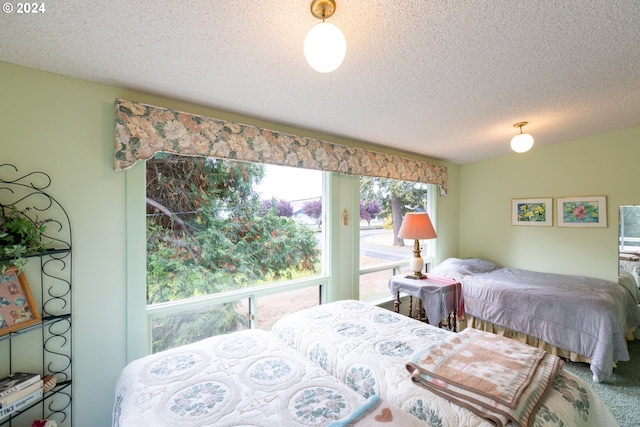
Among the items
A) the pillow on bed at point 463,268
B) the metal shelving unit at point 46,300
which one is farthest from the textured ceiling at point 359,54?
the pillow on bed at point 463,268

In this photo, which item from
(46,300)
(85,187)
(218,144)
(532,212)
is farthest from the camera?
(532,212)

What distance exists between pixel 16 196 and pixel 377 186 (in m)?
3.01

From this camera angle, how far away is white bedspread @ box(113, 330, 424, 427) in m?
1.02

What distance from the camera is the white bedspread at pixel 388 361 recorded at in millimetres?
1092

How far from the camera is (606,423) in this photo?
50.3 inches

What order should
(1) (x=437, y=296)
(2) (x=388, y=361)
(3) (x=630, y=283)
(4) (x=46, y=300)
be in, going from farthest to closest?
1. (3) (x=630, y=283)
2. (1) (x=437, y=296)
3. (4) (x=46, y=300)
4. (2) (x=388, y=361)

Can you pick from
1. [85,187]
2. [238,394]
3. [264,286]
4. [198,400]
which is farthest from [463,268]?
[85,187]

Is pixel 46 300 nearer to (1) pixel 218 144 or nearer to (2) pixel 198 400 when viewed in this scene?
(2) pixel 198 400

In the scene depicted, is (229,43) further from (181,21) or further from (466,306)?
(466,306)

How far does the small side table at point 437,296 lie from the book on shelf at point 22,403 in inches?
105

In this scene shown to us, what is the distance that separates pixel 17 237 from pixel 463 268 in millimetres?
3972

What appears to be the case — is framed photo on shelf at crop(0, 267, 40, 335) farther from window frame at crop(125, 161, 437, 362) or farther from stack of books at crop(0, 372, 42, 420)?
window frame at crop(125, 161, 437, 362)

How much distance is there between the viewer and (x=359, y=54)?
60.2 inches

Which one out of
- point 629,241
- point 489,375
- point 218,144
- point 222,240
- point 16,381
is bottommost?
point 16,381
